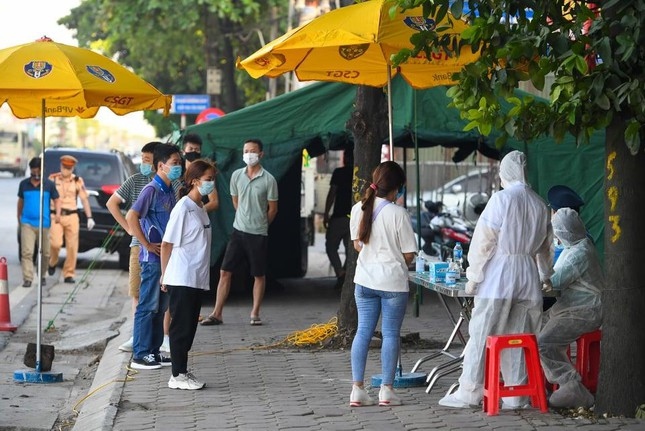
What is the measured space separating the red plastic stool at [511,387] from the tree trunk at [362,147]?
3.15 m

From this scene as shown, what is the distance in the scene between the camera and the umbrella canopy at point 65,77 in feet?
30.7

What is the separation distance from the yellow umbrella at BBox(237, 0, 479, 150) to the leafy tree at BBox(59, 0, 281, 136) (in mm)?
20408

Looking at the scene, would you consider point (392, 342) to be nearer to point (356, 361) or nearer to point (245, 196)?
point (356, 361)

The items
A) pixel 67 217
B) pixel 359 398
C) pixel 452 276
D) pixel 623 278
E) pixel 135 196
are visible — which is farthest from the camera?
pixel 67 217

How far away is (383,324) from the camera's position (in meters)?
8.16

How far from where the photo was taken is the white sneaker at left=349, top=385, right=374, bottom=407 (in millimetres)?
8164

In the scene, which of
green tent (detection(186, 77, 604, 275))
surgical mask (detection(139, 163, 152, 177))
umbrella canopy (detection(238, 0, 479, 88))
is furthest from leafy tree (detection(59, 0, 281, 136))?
umbrella canopy (detection(238, 0, 479, 88))

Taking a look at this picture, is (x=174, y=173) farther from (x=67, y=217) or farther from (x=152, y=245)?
(x=67, y=217)

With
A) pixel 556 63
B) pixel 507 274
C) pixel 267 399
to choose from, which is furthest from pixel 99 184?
pixel 556 63

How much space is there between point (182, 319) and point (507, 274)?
2.40 metres

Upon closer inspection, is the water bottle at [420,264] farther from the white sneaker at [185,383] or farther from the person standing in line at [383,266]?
the white sneaker at [185,383]

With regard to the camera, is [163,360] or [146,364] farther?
[163,360]

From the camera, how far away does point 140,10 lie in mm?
32500

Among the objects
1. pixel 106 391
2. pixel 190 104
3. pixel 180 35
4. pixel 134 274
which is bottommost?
pixel 106 391
